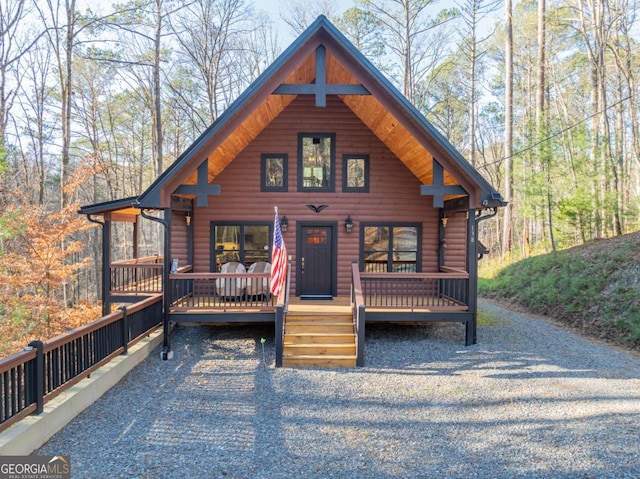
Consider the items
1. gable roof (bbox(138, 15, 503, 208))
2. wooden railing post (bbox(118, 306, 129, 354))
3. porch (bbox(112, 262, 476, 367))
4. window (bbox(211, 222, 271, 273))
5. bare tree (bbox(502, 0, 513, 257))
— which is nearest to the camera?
wooden railing post (bbox(118, 306, 129, 354))

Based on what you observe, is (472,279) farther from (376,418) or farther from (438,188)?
(376,418)

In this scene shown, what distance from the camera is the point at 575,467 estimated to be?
3977 mm

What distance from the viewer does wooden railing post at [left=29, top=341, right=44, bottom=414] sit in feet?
14.4

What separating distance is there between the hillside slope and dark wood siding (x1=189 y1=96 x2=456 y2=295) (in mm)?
4158

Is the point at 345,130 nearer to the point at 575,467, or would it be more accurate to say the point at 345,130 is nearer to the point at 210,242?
the point at 210,242

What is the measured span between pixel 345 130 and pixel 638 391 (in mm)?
7881

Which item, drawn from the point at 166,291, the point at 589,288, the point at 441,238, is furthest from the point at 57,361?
the point at 589,288

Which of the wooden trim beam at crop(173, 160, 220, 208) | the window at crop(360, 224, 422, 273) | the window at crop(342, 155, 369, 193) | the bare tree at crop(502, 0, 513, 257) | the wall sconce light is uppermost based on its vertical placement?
the bare tree at crop(502, 0, 513, 257)

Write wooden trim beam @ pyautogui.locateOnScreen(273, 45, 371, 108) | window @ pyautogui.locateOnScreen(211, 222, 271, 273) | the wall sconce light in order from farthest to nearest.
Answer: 1. window @ pyautogui.locateOnScreen(211, 222, 271, 273)
2. the wall sconce light
3. wooden trim beam @ pyautogui.locateOnScreen(273, 45, 371, 108)

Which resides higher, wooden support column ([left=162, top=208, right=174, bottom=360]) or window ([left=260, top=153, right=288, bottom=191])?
window ([left=260, top=153, right=288, bottom=191])

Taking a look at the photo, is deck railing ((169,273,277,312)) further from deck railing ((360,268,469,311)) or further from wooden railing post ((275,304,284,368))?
deck railing ((360,268,469,311))

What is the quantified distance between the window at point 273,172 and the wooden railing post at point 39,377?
6489 mm

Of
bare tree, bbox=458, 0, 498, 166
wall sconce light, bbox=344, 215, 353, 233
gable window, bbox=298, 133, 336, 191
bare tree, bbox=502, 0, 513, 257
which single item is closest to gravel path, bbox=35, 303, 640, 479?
wall sconce light, bbox=344, 215, 353, 233

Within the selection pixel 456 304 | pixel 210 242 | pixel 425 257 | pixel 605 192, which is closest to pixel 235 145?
pixel 210 242
